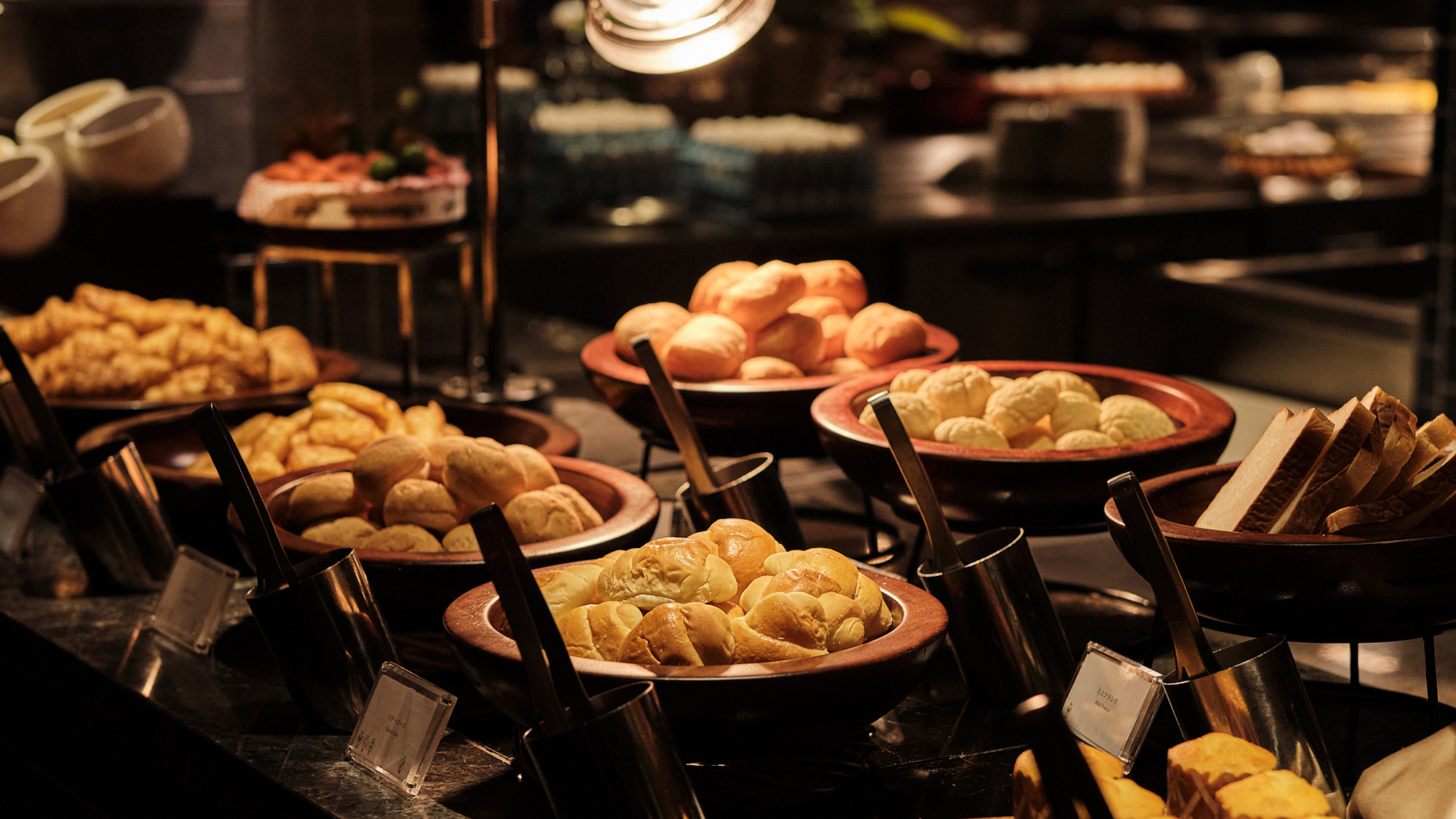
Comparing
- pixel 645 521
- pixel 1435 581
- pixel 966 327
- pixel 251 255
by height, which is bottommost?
pixel 966 327

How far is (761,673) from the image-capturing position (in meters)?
0.91

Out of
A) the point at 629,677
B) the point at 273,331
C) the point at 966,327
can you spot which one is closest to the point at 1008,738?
the point at 629,677

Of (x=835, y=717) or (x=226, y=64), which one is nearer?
(x=835, y=717)

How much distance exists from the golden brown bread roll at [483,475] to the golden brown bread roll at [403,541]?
0.05 meters

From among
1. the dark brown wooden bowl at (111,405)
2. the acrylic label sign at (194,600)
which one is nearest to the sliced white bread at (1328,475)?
the acrylic label sign at (194,600)

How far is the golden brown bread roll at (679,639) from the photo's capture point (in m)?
0.94

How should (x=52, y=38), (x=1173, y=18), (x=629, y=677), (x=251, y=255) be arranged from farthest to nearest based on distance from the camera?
1. (x=1173, y=18)
2. (x=52, y=38)
3. (x=251, y=255)
4. (x=629, y=677)

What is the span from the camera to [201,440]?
1.69 m

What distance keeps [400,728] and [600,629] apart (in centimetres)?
20

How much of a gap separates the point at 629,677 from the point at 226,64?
250 cm

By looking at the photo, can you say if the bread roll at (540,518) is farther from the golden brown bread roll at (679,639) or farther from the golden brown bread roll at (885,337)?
the golden brown bread roll at (885,337)

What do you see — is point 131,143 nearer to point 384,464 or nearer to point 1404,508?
point 384,464

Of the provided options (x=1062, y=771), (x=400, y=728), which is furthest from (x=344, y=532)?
(x=1062, y=771)

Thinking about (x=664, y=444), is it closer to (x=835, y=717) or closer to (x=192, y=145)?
(x=835, y=717)
